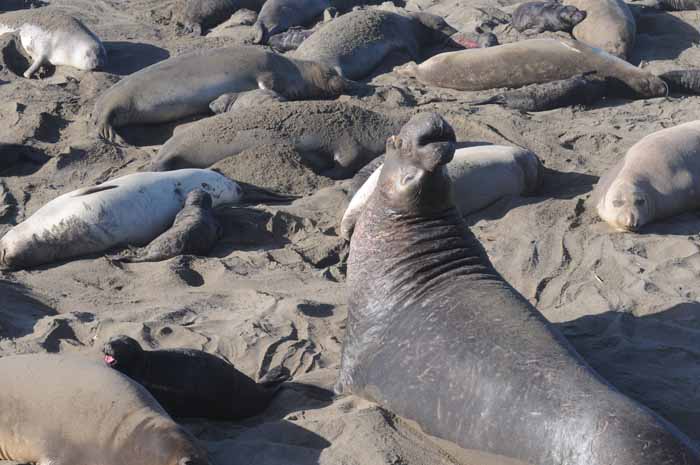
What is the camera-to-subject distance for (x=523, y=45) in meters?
9.70

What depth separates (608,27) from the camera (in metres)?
10.2

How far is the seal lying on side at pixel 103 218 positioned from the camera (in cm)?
653

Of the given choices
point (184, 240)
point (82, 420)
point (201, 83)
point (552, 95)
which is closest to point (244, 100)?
point (201, 83)

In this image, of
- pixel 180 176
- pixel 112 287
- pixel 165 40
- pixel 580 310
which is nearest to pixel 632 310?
pixel 580 310

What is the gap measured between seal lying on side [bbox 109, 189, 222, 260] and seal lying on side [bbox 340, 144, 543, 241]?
0.86 meters

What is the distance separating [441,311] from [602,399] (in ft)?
3.13

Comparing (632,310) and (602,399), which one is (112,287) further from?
(602,399)

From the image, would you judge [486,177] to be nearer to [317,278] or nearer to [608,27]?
[317,278]

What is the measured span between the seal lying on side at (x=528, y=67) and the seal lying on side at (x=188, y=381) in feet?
18.4

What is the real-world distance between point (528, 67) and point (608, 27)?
1.35 m

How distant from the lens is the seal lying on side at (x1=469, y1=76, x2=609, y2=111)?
869 centimetres

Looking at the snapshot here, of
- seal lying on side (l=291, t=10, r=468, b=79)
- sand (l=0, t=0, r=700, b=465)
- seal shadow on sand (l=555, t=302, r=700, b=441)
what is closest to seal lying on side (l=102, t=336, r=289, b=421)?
sand (l=0, t=0, r=700, b=465)

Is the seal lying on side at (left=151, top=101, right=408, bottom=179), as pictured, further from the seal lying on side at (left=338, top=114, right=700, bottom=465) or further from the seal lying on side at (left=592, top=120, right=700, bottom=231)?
the seal lying on side at (left=338, top=114, right=700, bottom=465)

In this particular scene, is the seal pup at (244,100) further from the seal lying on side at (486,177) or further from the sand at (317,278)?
the seal lying on side at (486,177)
